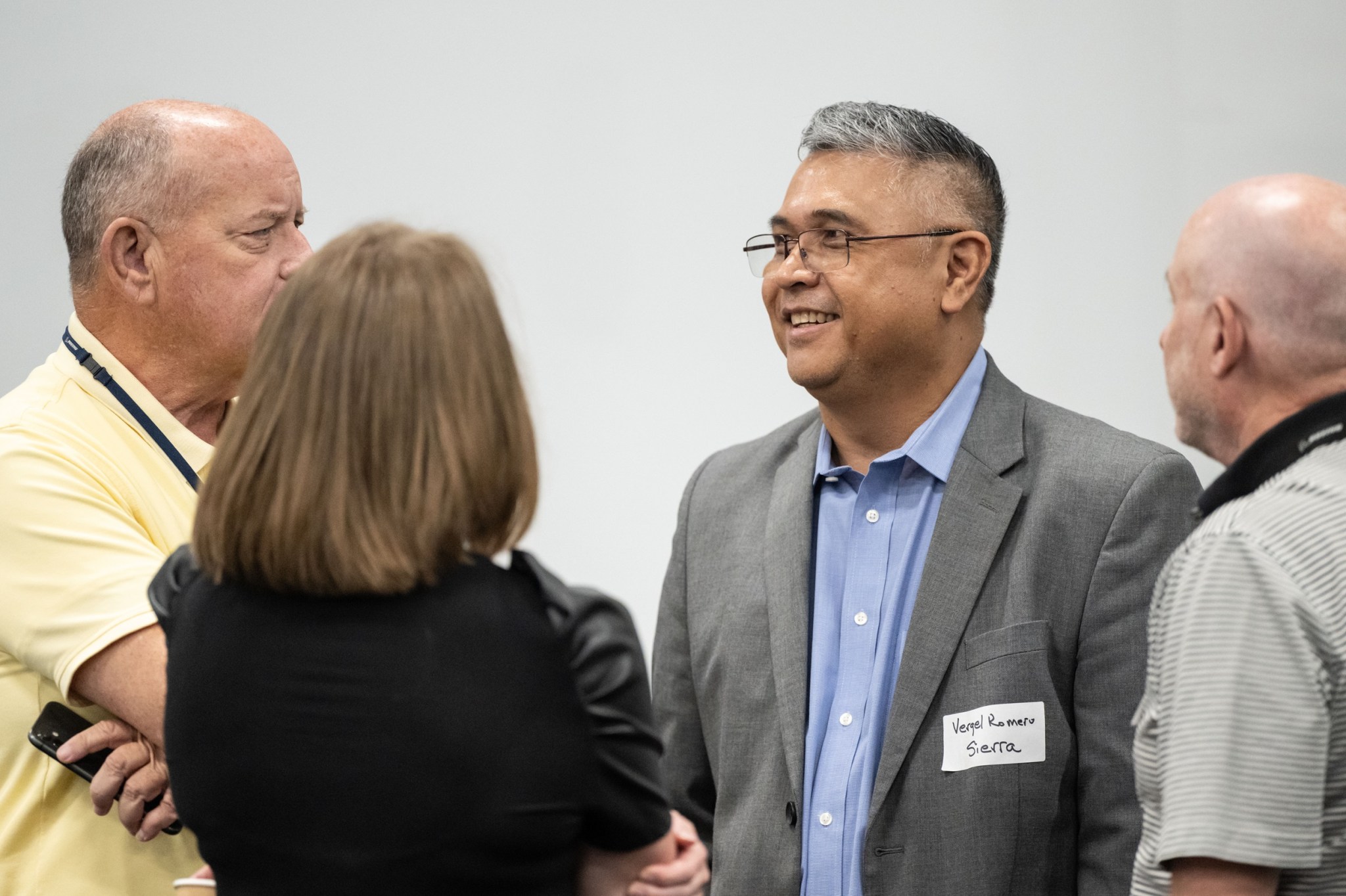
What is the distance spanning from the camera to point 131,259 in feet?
6.09

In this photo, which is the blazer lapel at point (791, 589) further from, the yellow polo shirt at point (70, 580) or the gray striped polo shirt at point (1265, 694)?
the yellow polo shirt at point (70, 580)

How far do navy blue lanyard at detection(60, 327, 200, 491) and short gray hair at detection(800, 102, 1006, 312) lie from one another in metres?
1.26

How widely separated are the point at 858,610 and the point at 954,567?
186mm

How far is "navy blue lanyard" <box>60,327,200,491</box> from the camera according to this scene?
179 cm

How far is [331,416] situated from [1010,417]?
1396mm

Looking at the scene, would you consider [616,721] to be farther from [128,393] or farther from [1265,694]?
[128,393]

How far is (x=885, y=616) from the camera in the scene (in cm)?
212

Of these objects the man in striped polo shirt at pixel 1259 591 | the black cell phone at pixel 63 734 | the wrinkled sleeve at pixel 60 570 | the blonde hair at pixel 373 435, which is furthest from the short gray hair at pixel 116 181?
the man in striped polo shirt at pixel 1259 591

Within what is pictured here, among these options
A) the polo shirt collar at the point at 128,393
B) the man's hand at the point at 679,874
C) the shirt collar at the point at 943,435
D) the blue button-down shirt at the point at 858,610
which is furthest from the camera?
the shirt collar at the point at 943,435

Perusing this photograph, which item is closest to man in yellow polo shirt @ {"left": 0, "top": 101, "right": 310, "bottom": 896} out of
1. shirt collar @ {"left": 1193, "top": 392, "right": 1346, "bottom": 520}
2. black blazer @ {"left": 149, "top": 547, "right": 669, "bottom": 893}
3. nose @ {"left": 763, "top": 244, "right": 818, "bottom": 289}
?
black blazer @ {"left": 149, "top": 547, "right": 669, "bottom": 893}

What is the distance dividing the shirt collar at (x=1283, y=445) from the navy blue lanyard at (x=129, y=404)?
137 centimetres

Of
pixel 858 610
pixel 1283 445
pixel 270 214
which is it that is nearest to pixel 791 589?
pixel 858 610

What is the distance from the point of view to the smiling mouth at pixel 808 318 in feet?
7.52

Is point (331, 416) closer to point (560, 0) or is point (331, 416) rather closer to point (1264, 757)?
point (1264, 757)
